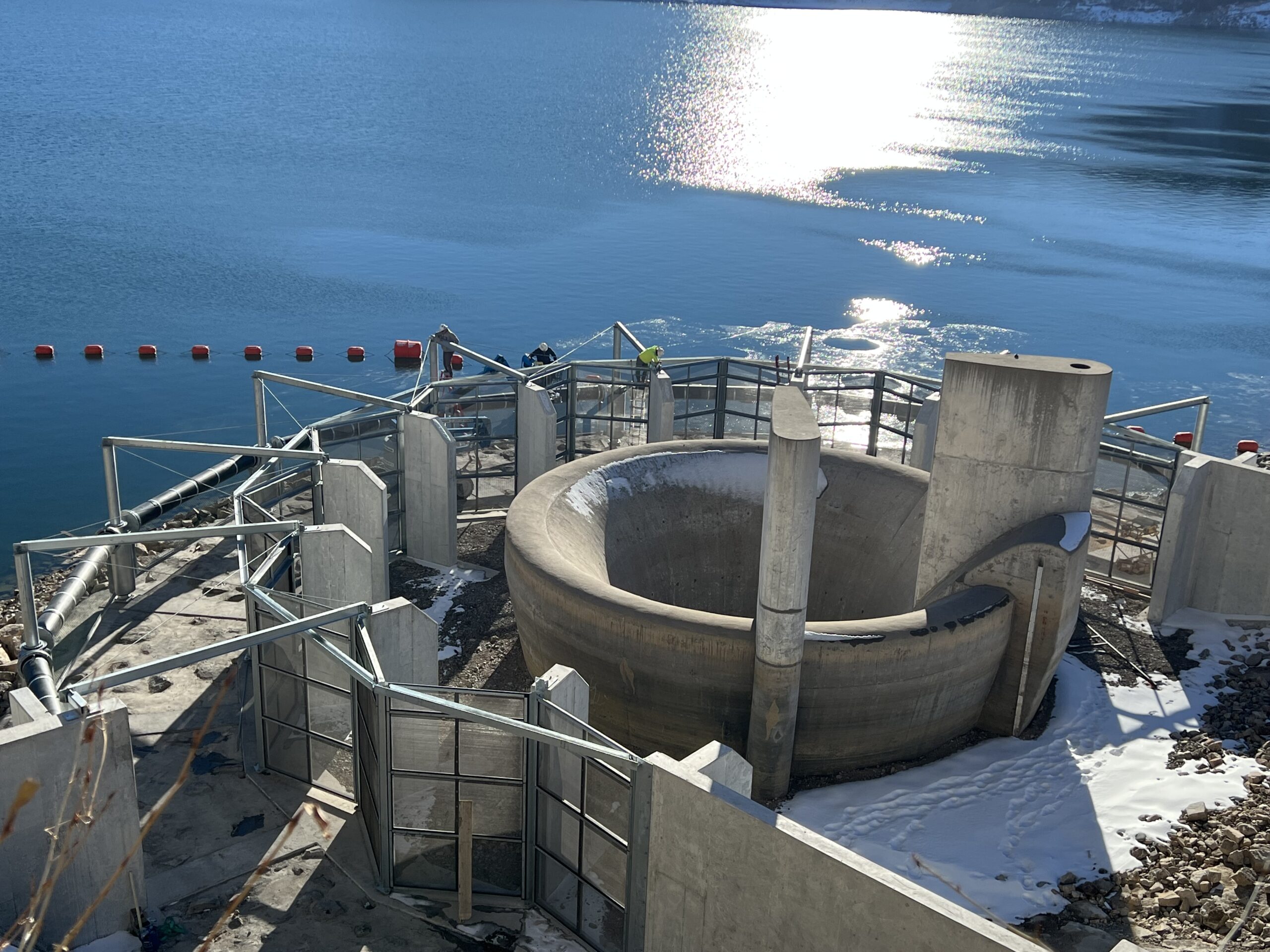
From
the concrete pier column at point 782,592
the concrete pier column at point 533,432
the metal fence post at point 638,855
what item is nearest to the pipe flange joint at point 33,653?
the metal fence post at point 638,855

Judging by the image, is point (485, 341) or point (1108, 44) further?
point (1108, 44)

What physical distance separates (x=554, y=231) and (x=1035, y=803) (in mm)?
47955

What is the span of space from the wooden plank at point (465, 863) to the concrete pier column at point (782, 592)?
4070 mm

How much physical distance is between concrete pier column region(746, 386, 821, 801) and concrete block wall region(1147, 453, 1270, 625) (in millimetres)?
7620

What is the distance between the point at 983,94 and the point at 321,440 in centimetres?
12150

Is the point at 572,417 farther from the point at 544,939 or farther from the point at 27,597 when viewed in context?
the point at 544,939

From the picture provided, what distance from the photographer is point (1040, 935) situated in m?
11.5

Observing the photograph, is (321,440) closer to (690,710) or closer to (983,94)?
(690,710)

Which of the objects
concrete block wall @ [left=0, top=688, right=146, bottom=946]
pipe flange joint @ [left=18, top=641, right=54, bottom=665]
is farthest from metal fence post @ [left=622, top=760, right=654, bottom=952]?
pipe flange joint @ [left=18, top=641, right=54, bottom=665]

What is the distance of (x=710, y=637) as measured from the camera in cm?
1371

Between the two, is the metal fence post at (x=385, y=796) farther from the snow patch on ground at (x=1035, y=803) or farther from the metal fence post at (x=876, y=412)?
the metal fence post at (x=876, y=412)

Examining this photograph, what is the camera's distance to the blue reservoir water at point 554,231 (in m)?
39.4

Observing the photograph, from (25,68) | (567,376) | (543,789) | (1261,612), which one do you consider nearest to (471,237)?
(567,376)

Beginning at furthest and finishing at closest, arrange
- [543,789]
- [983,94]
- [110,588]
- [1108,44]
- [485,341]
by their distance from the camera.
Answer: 1. [1108,44]
2. [983,94]
3. [485,341]
4. [110,588]
5. [543,789]
